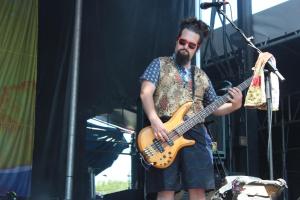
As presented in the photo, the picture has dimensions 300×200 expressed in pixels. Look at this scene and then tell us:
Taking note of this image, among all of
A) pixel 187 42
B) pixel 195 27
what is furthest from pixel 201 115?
pixel 195 27

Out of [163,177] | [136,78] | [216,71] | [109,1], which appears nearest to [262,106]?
[163,177]

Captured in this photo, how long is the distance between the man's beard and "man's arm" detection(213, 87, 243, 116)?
Result: 1.23ft

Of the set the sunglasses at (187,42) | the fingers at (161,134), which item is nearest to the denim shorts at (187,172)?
the fingers at (161,134)

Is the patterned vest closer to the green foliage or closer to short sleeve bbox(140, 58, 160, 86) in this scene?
short sleeve bbox(140, 58, 160, 86)

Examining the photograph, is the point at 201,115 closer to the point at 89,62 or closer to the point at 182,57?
the point at 182,57

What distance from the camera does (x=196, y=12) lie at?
15.4 feet

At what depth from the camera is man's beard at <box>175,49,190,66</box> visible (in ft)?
11.1

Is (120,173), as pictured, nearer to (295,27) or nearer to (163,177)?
(163,177)

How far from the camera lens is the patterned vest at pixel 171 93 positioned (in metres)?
3.30

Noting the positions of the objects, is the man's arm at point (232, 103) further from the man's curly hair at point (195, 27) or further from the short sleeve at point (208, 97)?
the man's curly hair at point (195, 27)

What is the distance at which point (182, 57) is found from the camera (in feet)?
11.1

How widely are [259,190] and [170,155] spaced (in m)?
0.60

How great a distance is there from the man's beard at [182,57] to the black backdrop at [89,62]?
1.08 meters

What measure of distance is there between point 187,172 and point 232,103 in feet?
1.99
